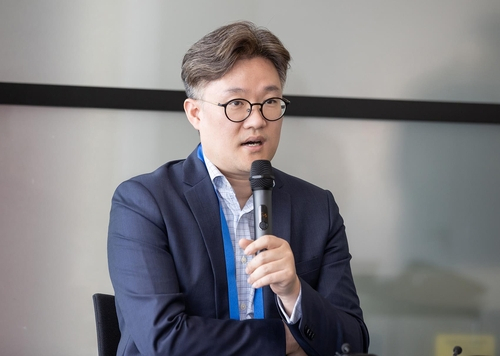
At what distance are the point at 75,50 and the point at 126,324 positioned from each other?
1.61m

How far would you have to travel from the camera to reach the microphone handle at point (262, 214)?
1.63 m

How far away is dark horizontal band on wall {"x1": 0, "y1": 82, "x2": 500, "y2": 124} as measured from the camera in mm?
3078

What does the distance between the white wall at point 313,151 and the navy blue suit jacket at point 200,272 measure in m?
0.91

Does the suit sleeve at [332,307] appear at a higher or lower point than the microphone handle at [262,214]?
lower

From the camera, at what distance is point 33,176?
3102mm

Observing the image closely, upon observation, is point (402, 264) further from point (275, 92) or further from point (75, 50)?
point (75, 50)

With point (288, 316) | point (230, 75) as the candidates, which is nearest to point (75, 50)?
point (230, 75)

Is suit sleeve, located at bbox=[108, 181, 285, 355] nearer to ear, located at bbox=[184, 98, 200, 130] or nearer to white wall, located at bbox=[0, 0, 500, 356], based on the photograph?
ear, located at bbox=[184, 98, 200, 130]

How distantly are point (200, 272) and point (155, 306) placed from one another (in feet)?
0.68

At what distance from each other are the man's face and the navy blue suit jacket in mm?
162

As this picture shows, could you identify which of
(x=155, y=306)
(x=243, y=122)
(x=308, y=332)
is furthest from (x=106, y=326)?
(x=243, y=122)

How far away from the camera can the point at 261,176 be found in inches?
67.1

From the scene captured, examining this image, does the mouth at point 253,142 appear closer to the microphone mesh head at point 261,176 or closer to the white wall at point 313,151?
the microphone mesh head at point 261,176

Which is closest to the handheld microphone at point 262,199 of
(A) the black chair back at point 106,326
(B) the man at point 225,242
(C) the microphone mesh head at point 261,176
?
(C) the microphone mesh head at point 261,176
